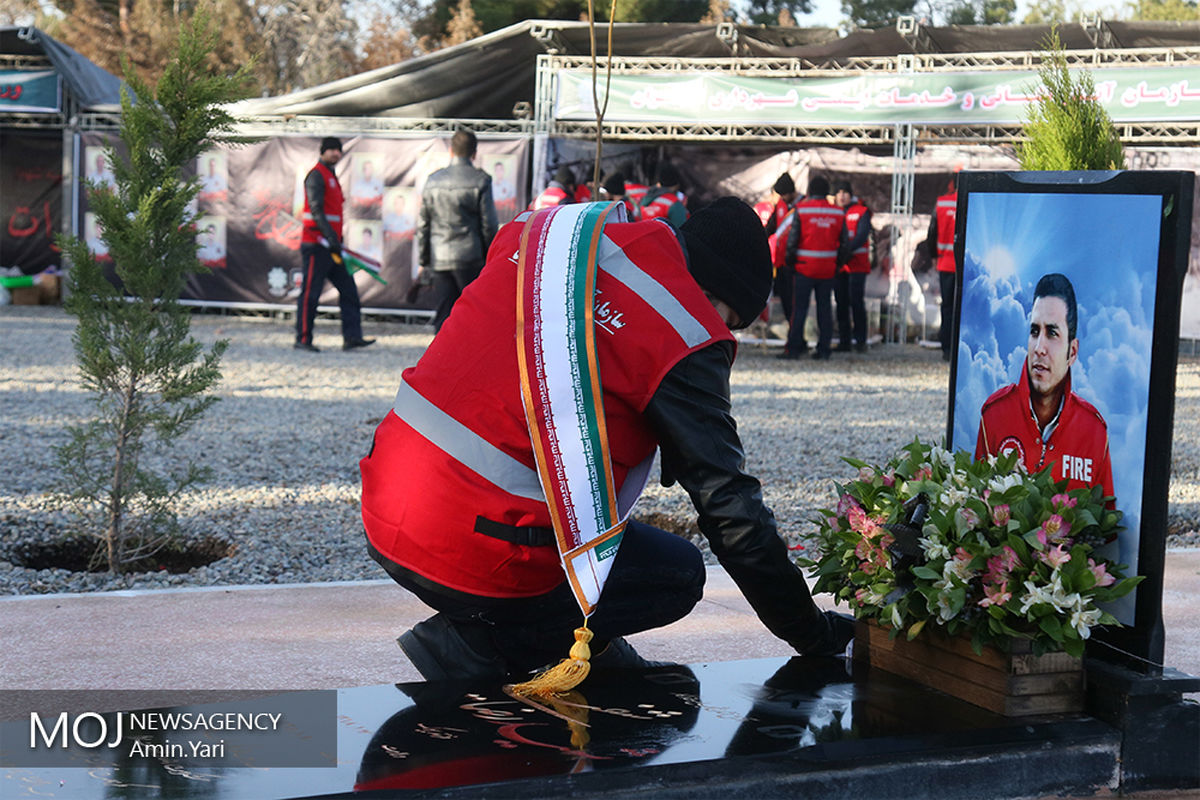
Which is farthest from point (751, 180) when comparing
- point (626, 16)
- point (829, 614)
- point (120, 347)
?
point (829, 614)

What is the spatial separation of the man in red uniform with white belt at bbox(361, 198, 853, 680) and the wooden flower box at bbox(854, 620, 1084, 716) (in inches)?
12.4

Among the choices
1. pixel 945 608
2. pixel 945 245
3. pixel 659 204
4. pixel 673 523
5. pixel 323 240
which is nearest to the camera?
pixel 945 608

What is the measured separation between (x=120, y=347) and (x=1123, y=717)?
388 centimetres

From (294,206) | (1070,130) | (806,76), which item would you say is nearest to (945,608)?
(1070,130)

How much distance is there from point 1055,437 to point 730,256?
0.92m

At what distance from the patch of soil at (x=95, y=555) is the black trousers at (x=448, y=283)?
702 cm

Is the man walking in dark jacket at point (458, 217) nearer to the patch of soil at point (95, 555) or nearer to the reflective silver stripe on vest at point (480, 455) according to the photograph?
the patch of soil at point (95, 555)

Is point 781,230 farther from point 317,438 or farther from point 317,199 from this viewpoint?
point 317,438

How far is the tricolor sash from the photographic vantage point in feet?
9.15

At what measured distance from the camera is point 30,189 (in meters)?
18.8

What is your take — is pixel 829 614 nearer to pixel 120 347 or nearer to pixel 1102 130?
pixel 1102 130

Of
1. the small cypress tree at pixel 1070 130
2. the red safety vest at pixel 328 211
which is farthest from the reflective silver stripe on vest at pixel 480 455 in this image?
the red safety vest at pixel 328 211

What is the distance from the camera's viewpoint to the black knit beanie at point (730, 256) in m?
2.96

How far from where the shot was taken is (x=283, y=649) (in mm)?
4035
